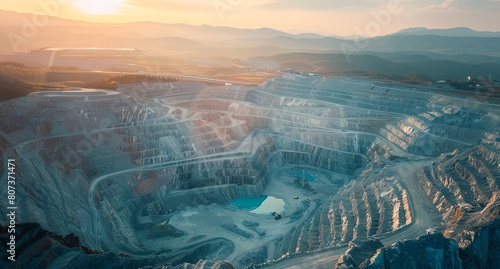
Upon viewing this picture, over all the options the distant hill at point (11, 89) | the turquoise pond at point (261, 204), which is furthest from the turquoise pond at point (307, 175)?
the distant hill at point (11, 89)

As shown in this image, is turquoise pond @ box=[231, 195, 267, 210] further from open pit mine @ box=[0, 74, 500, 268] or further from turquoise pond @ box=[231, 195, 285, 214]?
open pit mine @ box=[0, 74, 500, 268]

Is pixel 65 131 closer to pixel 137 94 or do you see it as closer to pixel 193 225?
pixel 193 225

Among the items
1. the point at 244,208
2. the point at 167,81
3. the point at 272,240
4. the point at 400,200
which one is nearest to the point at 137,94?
the point at 167,81

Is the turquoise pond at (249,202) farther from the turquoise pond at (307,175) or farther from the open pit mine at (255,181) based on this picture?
the turquoise pond at (307,175)

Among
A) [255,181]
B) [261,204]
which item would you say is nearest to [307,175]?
[255,181]

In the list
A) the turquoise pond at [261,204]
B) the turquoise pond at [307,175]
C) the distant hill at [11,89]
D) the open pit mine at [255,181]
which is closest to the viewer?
the open pit mine at [255,181]

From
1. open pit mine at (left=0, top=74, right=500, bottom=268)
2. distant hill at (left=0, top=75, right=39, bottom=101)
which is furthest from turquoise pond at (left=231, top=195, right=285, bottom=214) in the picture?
distant hill at (left=0, top=75, right=39, bottom=101)
